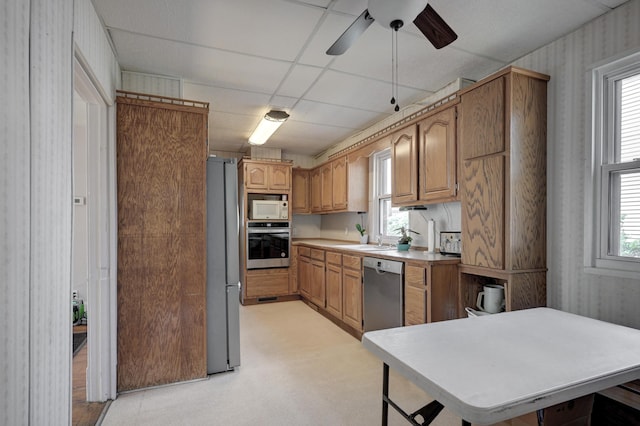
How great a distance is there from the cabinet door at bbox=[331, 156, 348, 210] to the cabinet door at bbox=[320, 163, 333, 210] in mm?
96

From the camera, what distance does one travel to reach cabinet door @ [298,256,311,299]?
189 inches

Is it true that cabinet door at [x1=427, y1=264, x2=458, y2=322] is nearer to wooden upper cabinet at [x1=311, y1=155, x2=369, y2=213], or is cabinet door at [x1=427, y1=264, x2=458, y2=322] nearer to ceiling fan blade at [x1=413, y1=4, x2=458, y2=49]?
ceiling fan blade at [x1=413, y1=4, x2=458, y2=49]

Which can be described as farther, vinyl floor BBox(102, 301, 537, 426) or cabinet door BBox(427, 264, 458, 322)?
cabinet door BBox(427, 264, 458, 322)

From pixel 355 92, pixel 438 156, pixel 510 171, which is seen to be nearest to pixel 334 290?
pixel 438 156

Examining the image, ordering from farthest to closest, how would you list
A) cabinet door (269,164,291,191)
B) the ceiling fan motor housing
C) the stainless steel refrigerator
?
cabinet door (269,164,291,191), the stainless steel refrigerator, the ceiling fan motor housing

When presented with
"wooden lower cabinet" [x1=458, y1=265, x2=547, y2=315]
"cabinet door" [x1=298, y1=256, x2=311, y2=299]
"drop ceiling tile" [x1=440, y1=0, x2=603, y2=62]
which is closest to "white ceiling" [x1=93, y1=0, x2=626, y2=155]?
"drop ceiling tile" [x1=440, y1=0, x2=603, y2=62]

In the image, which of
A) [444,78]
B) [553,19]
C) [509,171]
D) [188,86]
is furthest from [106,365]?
[553,19]

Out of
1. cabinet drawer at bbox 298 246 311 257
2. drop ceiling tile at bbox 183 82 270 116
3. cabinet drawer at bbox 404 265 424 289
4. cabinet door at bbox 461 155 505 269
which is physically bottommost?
cabinet drawer at bbox 298 246 311 257

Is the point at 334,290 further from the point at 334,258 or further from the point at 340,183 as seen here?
the point at 340,183

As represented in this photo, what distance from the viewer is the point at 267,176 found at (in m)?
5.18

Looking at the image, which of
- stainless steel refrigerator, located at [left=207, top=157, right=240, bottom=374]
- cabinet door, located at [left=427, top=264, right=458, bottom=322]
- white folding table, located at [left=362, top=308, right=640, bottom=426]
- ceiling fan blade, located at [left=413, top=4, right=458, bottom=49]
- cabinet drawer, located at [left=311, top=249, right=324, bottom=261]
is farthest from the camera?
cabinet drawer, located at [left=311, top=249, right=324, bottom=261]

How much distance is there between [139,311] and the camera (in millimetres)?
2393

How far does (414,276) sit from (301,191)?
11.4ft

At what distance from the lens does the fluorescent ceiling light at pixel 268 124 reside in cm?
383
